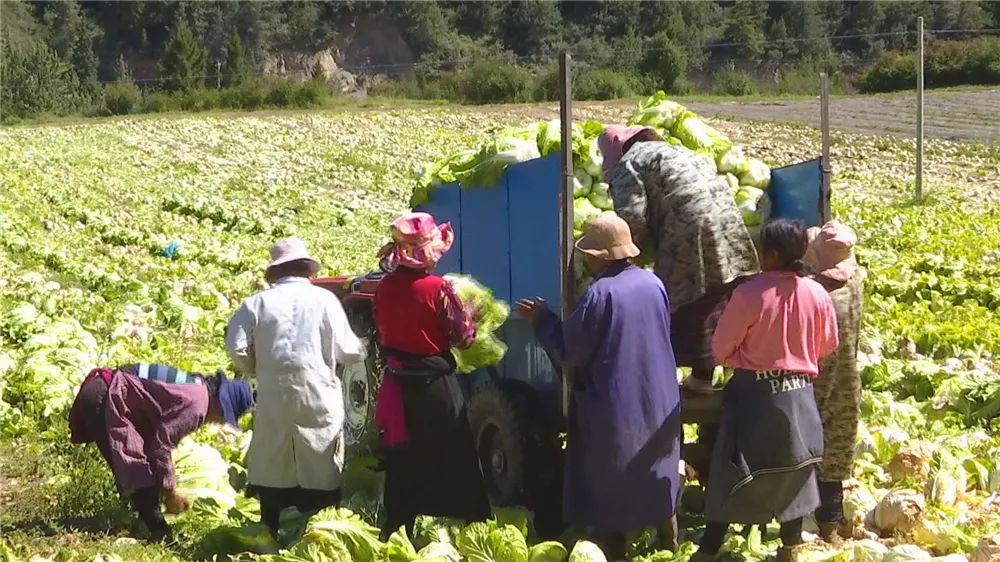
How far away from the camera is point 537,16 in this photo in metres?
99.6

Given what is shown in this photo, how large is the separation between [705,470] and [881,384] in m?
2.88

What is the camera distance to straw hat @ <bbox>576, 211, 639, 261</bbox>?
4.90 metres

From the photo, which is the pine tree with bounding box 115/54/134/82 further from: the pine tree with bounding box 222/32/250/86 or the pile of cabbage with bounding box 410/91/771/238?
the pile of cabbage with bounding box 410/91/771/238

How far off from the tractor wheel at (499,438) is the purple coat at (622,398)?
2.05 feet

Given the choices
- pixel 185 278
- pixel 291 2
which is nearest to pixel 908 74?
pixel 185 278

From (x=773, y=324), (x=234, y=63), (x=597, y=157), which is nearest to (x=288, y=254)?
(x=597, y=157)

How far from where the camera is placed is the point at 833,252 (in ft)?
17.2

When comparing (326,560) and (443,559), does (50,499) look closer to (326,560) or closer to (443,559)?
(326,560)

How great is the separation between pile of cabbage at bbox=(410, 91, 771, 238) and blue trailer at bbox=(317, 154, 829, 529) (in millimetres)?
120

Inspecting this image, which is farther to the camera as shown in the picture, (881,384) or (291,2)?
(291,2)

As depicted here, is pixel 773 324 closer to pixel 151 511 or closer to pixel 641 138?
pixel 641 138

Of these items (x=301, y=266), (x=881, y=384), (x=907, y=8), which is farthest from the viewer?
(x=907, y=8)

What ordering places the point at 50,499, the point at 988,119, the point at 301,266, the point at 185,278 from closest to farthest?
1. the point at 301,266
2. the point at 50,499
3. the point at 185,278
4. the point at 988,119

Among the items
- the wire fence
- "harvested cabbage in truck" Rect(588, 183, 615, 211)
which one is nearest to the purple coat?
"harvested cabbage in truck" Rect(588, 183, 615, 211)
